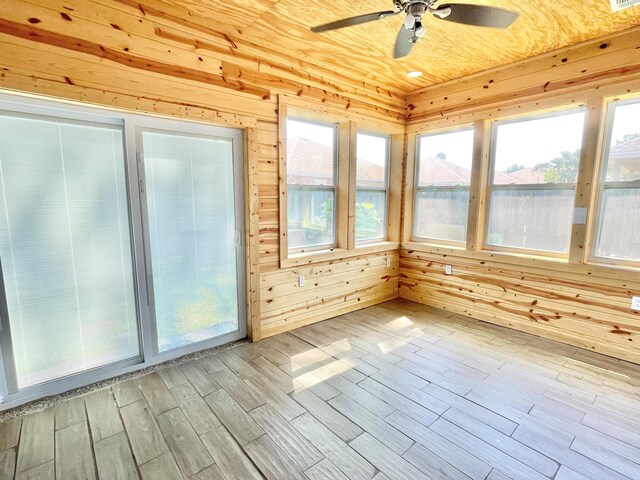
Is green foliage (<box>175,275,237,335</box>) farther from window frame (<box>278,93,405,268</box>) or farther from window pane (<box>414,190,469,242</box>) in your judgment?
window pane (<box>414,190,469,242</box>)

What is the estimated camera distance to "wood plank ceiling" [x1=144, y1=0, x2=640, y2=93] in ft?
7.18

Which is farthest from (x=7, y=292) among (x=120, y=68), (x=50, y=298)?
(x=120, y=68)

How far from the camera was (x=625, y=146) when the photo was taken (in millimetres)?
2693

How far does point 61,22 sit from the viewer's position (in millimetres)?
1908

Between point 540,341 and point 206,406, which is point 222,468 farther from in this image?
point 540,341

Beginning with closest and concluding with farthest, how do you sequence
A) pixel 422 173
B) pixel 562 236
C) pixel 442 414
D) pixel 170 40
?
pixel 442 414 → pixel 170 40 → pixel 562 236 → pixel 422 173

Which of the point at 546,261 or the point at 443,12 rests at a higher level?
the point at 443,12

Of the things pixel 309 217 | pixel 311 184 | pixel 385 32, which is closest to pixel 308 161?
pixel 311 184

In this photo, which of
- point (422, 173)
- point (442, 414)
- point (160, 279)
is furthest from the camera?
point (422, 173)

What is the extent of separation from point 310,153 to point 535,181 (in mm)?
2361

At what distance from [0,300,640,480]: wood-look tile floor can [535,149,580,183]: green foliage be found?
1635mm

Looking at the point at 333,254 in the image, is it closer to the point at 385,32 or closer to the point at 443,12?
the point at 385,32

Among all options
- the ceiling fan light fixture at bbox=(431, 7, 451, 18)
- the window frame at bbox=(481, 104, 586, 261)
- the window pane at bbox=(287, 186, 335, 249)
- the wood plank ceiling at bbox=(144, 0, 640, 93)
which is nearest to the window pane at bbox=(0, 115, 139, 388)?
the wood plank ceiling at bbox=(144, 0, 640, 93)

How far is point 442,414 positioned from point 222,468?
1362 mm
